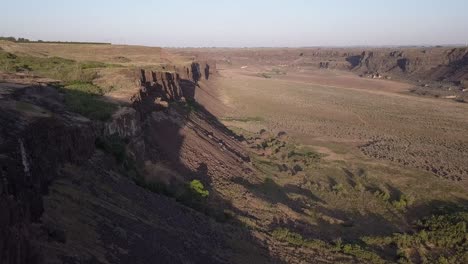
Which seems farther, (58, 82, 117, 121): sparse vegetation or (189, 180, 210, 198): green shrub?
(189, 180, 210, 198): green shrub

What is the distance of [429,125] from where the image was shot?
149 ft

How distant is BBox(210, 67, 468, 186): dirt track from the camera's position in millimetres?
33688

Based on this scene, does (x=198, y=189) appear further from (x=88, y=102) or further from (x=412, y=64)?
(x=412, y=64)

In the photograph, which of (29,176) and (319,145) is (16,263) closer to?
(29,176)

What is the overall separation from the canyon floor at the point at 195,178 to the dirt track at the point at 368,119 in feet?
1.11

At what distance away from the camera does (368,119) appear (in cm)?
4816

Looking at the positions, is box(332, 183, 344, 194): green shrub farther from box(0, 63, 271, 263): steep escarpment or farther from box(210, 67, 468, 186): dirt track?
box(210, 67, 468, 186): dirt track

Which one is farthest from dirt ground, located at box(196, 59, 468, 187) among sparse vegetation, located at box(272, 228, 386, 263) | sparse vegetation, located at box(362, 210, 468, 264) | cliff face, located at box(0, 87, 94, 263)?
cliff face, located at box(0, 87, 94, 263)

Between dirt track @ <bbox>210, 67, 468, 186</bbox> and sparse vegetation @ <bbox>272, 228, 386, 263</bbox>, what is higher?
sparse vegetation @ <bbox>272, 228, 386, 263</bbox>

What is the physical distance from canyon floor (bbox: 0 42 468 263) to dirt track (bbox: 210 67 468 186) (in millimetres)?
337

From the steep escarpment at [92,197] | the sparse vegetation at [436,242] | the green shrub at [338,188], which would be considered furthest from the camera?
the green shrub at [338,188]

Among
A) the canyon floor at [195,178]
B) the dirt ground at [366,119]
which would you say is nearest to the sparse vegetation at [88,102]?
the canyon floor at [195,178]

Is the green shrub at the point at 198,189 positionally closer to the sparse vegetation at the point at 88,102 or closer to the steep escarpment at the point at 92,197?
the steep escarpment at the point at 92,197

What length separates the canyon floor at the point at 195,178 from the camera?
30.8 ft
